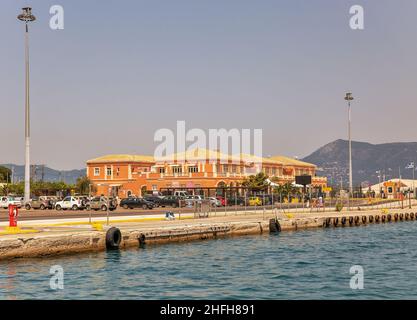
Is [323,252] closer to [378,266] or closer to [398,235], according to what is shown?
[378,266]

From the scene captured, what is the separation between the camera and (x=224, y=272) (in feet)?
89.7

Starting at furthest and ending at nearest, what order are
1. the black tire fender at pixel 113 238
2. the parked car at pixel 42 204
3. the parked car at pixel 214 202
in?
the parked car at pixel 42 204, the parked car at pixel 214 202, the black tire fender at pixel 113 238

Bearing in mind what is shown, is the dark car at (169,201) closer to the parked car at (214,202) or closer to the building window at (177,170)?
the parked car at (214,202)

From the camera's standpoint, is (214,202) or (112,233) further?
(214,202)

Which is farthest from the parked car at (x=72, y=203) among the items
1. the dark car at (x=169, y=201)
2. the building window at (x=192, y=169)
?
the building window at (x=192, y=169)

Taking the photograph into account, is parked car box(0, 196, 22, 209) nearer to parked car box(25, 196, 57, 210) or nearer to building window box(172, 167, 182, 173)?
parked car box(25, 196, 57, 210)

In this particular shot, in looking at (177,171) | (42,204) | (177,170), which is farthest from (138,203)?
(177,170)

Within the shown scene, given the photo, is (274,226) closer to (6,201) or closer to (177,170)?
(6,201)

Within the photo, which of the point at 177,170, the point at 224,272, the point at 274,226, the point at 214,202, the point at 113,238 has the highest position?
the point at 177,170

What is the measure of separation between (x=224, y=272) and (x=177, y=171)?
101 metres

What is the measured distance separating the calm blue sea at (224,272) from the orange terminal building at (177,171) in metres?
72.1

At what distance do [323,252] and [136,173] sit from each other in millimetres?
105665

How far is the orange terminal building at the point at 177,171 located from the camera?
404 feet
